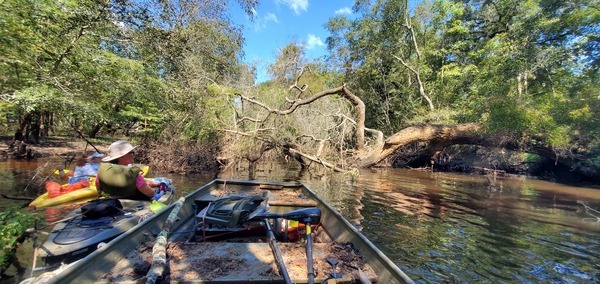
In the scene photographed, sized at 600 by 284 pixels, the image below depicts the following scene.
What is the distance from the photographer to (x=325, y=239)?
166 inches

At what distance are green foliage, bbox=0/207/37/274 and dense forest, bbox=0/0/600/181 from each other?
369 cm

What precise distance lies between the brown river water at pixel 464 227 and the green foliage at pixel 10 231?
0.99 ft

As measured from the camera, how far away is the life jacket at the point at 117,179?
15.4 ft

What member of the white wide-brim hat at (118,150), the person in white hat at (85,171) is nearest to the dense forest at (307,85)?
the person in white hat at (85,171)

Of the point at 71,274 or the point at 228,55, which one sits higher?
the point at 228,55

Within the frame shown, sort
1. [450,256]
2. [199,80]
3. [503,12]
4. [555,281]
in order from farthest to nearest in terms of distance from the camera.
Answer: [503,12]
[199,80]
[450,256]
[555,281]

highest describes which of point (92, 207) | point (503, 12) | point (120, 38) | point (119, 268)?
point (503, 12)

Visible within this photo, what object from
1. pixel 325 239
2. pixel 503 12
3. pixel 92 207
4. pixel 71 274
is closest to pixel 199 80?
pixel 92 207

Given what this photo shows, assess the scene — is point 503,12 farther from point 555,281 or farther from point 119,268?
point 119,268

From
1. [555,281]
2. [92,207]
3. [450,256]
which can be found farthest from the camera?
[450,256]

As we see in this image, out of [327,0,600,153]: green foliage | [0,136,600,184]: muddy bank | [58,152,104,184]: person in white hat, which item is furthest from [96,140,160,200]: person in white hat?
[327,0,600,153]: green foliage

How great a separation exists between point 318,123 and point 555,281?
11.8 meters

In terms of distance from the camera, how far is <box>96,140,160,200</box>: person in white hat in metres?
4.71

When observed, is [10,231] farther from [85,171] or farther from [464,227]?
[464,227]
